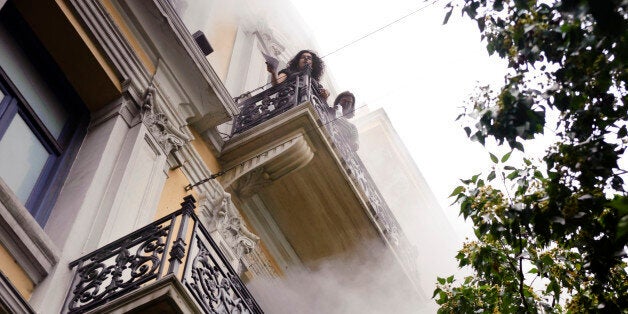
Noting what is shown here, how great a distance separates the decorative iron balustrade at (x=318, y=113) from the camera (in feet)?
32.8

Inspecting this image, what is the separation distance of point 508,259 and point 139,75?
427cm

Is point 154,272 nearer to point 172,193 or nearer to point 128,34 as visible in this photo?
point 172,193

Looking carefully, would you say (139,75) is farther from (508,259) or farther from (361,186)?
(508,259)

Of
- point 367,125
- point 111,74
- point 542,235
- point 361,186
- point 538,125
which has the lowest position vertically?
point 367,125

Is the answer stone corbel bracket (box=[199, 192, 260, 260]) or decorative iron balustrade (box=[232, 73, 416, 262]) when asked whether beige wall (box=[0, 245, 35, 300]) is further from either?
decorative iron balustrade (box=[232, 73, 416, 262])

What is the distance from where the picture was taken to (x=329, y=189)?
1002 centimetres

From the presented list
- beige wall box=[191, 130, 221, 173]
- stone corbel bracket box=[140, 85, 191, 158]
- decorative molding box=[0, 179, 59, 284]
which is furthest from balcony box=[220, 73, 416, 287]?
decorative molding box=[0, 179, 59, 284]

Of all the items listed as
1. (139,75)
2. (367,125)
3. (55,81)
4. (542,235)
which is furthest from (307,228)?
(367,125)

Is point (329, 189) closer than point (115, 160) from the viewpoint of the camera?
No

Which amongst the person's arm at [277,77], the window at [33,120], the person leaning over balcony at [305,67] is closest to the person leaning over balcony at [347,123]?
the person leaning over balcony at [305,67]

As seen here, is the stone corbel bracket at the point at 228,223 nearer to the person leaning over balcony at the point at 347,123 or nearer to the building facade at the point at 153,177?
the building facade at the point at 153,177

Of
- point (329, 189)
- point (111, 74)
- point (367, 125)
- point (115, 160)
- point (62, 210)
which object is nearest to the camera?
point (62, 210)

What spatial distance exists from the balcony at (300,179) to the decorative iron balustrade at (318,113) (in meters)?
0.02

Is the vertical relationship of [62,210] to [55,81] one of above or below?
below
